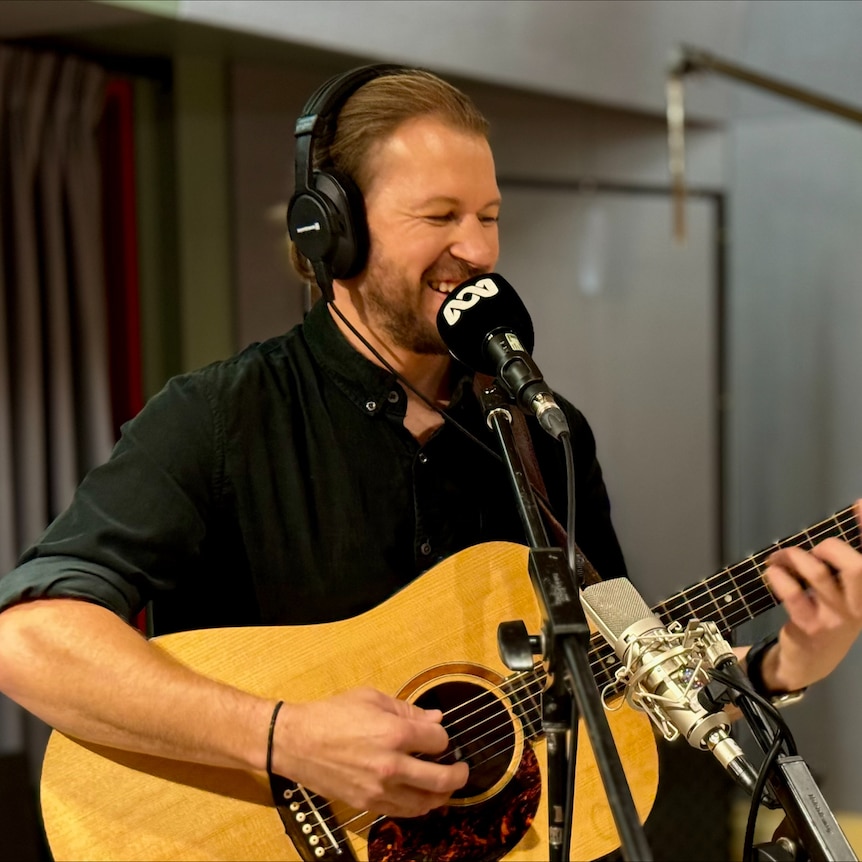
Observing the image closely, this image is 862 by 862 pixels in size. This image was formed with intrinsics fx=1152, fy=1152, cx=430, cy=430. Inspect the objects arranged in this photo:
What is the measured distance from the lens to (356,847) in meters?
1.56

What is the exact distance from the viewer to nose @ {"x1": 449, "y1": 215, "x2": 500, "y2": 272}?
1735mm

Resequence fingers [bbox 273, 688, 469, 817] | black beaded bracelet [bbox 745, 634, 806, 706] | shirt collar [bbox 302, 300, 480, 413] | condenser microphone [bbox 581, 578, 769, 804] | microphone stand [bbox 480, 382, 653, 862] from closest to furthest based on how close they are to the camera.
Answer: microphone stand [bbox 480, 382, 653, 862] < condenser microphone [bbox 581, 578, 769, 804] < fingers [bbox 273, 688, 469, 817] < black beaded bracelet [bbox 745, 634, 806, 706] < shirt collar [bbox 302, 300, 480, 413]

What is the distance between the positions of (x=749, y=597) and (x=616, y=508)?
8.81ft

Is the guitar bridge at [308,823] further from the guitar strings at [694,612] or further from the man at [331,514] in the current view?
the guitar strings at [694,612]

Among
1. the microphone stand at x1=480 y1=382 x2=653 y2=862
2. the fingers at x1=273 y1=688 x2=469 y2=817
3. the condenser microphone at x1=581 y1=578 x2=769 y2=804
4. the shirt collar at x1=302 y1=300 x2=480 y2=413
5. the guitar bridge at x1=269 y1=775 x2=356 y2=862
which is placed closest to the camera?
the microphone stand at x1=480 y1=382 x2=653 y2=862

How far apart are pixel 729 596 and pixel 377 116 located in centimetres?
90

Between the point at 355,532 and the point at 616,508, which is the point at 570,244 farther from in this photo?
the point at 355,532

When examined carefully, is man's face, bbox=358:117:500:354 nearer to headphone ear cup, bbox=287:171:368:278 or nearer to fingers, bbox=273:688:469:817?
headphone ear cup, bbox=287:171:368:278

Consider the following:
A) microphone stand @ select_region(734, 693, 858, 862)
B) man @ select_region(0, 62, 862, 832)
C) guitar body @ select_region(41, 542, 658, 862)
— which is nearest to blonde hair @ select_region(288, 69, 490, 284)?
man @ select_region(0, 62, 862, 832)

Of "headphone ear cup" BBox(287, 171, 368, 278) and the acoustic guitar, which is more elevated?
"headphone ear cup" BBox(287, 171, 368, 278)

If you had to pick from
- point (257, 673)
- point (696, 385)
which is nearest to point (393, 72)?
point (257, 673)

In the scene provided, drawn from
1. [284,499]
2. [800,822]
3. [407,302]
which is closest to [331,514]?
[284,499]

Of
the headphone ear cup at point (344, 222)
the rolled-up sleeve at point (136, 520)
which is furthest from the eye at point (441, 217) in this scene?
the rolled-up sleeve at point (136, 520)

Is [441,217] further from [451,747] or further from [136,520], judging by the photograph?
[451,747]
